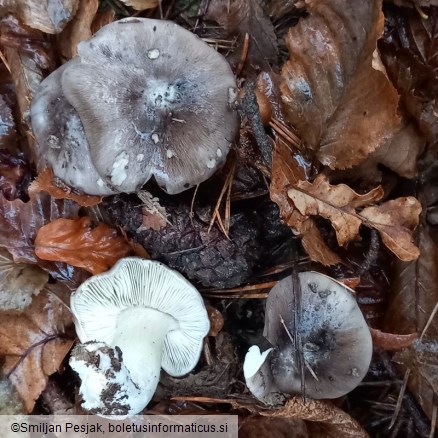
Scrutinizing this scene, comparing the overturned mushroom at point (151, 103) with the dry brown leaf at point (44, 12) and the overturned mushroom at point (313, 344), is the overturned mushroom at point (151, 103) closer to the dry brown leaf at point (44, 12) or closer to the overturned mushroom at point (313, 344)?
the dry brown leaf at point (44, 12)

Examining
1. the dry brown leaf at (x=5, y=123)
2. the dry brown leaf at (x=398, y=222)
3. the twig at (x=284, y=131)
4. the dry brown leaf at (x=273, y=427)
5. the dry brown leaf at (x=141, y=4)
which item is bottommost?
the dry brown leaf at (x=273, y=427)

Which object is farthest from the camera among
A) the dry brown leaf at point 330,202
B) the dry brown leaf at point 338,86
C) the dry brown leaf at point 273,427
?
the dry brown leaf at point 273,427

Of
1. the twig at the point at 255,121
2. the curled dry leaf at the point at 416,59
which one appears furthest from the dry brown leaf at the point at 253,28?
the curled dry leaf at the point at 416,59

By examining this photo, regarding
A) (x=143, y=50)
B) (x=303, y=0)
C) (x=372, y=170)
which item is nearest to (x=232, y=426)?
(x=372, y=170)

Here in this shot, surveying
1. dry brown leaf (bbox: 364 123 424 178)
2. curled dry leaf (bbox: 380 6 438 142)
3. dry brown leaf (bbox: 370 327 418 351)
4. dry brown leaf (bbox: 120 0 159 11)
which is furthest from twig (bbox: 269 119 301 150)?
dry brown leaf (bbox: 370 327 418 351)

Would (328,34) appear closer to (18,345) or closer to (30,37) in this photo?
(30,37)

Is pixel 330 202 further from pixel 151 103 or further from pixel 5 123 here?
pixel 5 123
